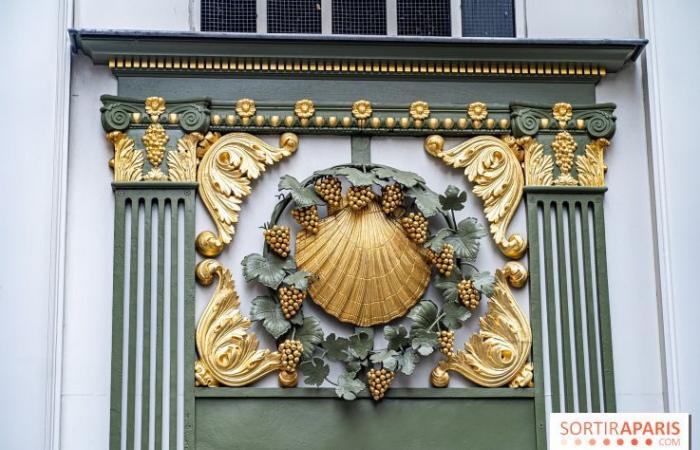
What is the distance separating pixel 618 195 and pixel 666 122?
617mm

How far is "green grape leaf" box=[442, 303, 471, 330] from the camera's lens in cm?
874

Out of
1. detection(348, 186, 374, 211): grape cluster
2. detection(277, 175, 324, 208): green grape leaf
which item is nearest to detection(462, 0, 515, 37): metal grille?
detection(348, 186, 374, 211): grape cluster

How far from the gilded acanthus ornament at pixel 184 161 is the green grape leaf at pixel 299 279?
0.97 metres

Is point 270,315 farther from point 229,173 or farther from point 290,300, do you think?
point 229,173

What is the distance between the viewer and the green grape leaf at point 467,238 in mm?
8789

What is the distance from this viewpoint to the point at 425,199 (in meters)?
8.83

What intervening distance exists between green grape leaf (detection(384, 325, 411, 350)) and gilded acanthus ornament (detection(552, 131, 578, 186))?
154 cm

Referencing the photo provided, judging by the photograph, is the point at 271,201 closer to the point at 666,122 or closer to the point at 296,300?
the point at 296,300

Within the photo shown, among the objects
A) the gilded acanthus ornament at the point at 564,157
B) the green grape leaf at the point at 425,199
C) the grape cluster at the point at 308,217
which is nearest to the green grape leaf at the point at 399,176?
the green grape leaf at the point at 425,199

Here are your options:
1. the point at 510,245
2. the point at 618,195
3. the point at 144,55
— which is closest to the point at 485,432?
the point at 510,245

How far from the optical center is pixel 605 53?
9.22 metres

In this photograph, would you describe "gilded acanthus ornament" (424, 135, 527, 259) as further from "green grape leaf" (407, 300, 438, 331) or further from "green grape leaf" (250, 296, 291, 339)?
"green grape leaf" (250, 296, 291, 339)

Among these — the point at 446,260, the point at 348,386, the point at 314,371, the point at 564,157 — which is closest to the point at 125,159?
the point at 314,371

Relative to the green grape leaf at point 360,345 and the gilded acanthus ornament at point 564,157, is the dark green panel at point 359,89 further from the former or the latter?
the green grape leaf at point 360,345
